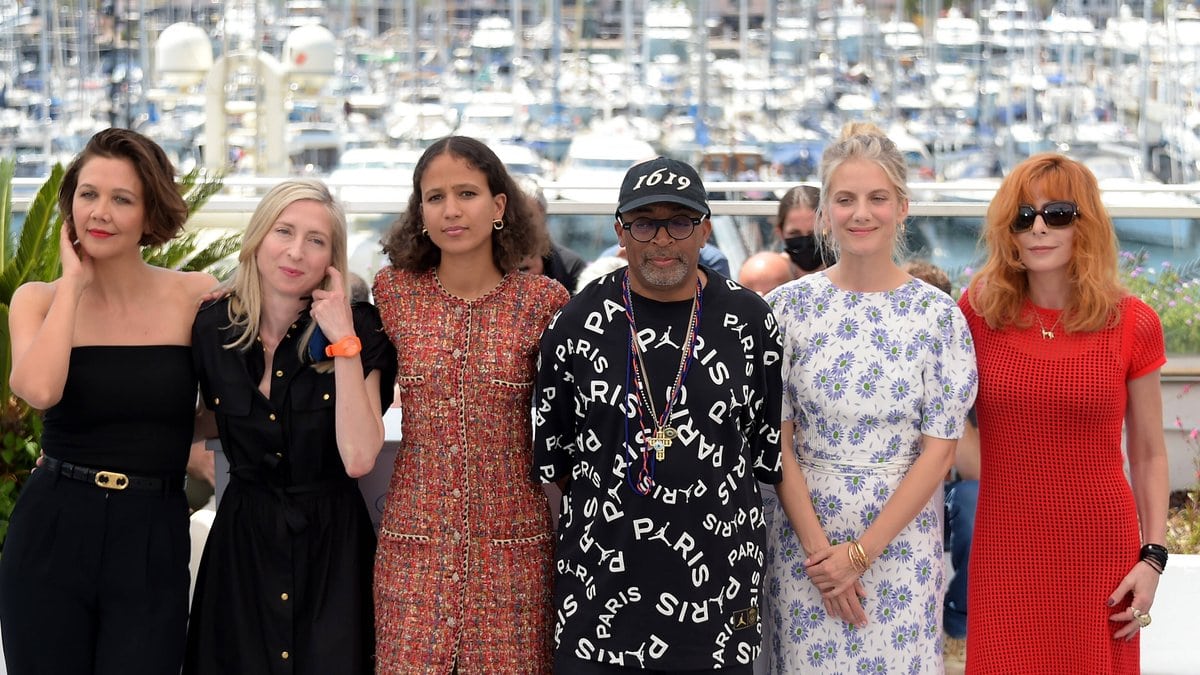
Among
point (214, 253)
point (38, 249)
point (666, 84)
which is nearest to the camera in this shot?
point (38, 249)

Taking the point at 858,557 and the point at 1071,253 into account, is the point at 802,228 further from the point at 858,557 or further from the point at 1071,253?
the point at 858,557

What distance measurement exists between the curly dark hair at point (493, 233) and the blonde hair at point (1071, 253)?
1223 mm

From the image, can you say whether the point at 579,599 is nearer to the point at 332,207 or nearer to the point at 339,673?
the point at 339,673

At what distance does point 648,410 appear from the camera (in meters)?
3.02

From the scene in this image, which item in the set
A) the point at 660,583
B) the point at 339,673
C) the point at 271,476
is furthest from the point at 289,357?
the point at 660,583

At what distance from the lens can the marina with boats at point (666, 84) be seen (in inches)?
1001

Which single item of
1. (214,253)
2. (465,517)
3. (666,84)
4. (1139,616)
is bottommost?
(1139,616)

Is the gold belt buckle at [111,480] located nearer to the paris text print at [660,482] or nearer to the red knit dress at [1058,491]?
the paris text print at [660,482]

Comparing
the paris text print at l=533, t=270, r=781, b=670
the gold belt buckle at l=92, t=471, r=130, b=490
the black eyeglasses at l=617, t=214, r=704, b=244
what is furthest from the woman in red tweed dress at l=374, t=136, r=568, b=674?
the gold belt buckle at l=92, t=471, r=130, b=490

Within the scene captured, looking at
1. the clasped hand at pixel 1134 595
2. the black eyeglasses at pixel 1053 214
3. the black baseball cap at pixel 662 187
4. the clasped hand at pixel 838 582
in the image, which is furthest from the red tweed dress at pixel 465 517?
the clasped hand at pixel 1134 595

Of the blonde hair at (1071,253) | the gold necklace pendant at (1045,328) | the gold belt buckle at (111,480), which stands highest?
the blonde hair at (1071,253)

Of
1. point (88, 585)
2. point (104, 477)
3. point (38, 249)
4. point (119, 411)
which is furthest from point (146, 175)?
point (38, 249)

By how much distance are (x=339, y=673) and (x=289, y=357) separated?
2.63 feet

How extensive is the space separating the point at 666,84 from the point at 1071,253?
32.8 meters
